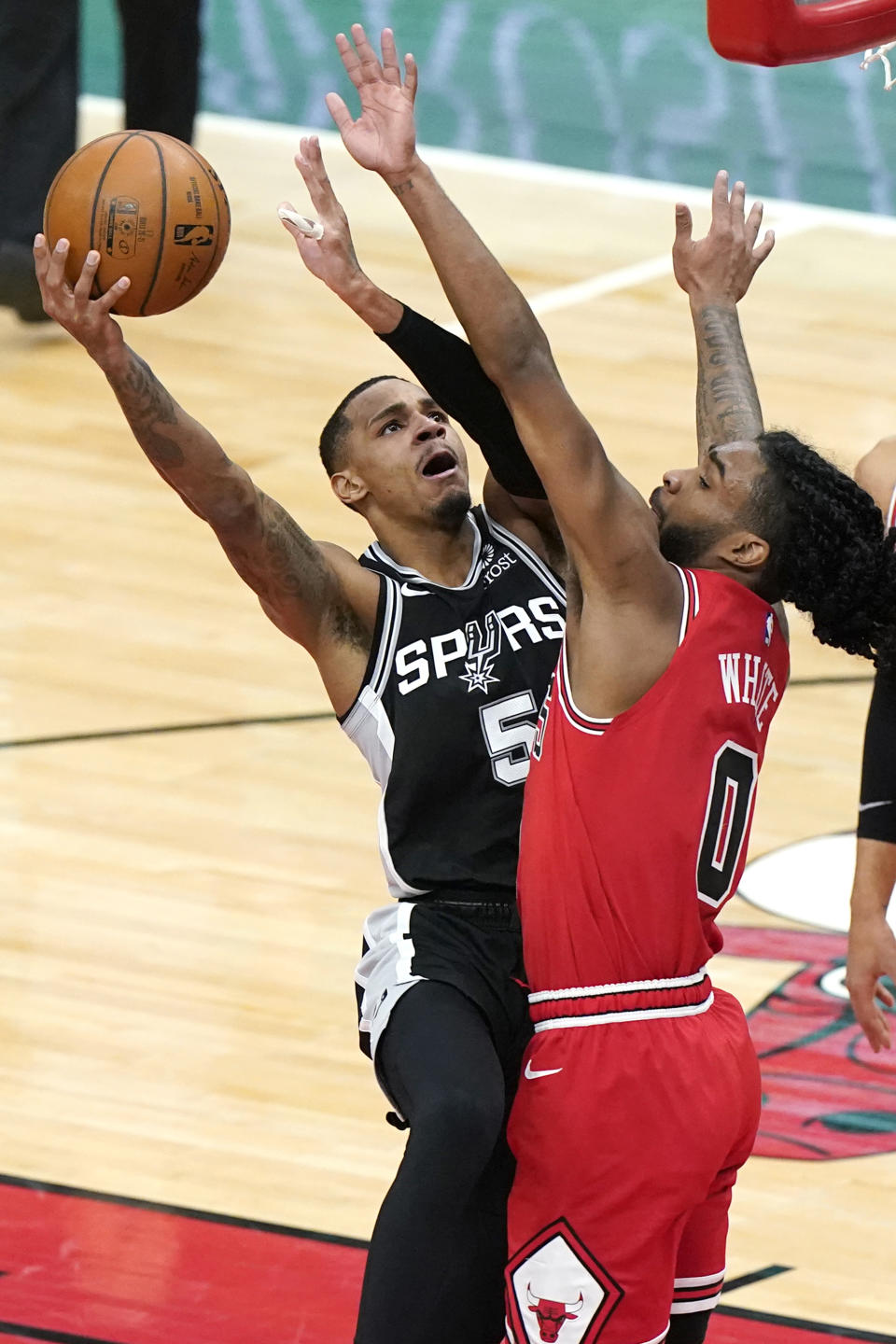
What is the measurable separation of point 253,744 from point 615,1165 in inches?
156

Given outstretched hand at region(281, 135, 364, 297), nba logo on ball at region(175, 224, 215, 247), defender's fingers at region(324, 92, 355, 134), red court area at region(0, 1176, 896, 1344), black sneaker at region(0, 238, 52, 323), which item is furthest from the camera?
black sneaker at region(0, 238, 52, 323)

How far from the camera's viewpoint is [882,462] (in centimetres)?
467

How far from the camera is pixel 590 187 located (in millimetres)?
13469

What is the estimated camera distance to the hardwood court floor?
17.6 feet

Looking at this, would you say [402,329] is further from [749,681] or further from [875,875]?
[875,875]

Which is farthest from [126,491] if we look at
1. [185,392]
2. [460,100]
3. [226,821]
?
[460,100]

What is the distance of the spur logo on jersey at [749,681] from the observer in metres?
3.71

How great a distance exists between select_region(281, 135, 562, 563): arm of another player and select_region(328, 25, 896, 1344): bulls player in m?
0.21

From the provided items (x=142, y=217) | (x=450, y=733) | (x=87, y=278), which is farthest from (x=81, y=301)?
(x=450, y=733)

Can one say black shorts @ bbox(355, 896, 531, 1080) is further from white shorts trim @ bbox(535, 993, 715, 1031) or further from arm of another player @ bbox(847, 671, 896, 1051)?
arm of another player @ bbox(847, 671, 896, 1051)

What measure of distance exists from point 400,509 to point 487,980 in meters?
0.88

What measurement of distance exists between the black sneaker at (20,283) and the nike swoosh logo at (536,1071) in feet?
24.8

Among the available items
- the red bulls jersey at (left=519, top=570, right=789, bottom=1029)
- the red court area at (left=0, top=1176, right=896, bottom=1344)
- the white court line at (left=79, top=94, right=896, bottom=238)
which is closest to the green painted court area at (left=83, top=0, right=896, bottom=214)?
the white court line at (left=79, top=94, right=896, bottom=238)

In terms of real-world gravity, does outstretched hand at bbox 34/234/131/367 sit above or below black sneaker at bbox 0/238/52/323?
above
